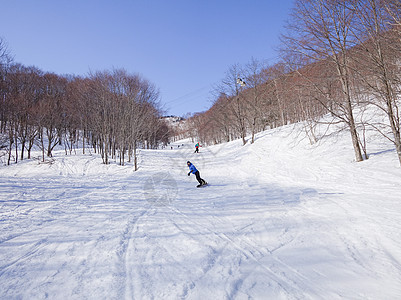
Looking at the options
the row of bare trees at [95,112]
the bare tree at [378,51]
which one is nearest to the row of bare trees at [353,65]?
the bare tree at [378,51]

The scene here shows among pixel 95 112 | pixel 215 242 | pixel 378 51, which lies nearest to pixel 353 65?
pixel 378 51

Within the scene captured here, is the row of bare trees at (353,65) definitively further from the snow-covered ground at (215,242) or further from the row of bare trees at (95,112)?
the row of bare trees at (95,112)

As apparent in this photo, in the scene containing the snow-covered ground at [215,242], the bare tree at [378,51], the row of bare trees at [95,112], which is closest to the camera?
the snow-covered ground at [215,242]

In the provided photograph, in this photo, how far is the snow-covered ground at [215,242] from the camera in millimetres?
2783

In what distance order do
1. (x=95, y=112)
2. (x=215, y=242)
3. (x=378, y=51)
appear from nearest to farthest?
(x=215, y=242)
(x=378, y=51)
(x=95, y=112)

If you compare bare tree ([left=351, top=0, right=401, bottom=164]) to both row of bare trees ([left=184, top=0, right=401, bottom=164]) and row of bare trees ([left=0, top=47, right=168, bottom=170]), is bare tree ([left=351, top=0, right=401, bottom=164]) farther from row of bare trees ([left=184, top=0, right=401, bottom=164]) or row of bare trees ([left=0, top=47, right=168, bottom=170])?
row of bare trees ([left=0, top=47, right=168, bottom=170])

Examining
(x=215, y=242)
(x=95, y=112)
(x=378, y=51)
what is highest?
(x=95, y=112)

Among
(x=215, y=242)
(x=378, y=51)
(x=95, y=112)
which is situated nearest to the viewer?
(x=215, y=242)

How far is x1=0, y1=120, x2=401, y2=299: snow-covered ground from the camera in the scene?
2.78 meters

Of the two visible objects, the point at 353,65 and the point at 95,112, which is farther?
the point at 95,112

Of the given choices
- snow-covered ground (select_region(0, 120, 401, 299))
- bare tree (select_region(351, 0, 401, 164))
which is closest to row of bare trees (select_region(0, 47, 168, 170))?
snow-covered ground (select_region(0, 120, 401, 299))

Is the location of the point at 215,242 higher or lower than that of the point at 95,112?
lower

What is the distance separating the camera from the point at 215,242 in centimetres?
410

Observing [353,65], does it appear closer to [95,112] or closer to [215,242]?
[215,242]
